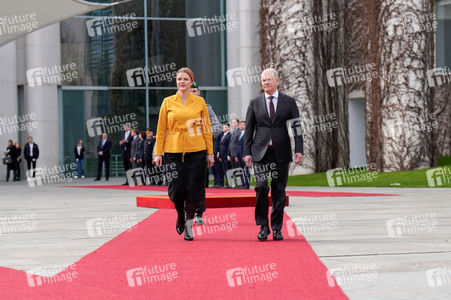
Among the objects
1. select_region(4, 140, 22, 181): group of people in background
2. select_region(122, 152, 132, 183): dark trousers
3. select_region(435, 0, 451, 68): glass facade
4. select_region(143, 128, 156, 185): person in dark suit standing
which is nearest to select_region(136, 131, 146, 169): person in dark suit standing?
select_region(143, 128, 156, 185): person in dark suit standing

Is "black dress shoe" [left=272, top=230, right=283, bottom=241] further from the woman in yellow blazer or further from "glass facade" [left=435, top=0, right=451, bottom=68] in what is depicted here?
"glass facade" [left=435, top=0, right=451, bottom=68]

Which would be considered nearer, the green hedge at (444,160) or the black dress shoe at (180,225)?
the black dress shoe at (180,225)

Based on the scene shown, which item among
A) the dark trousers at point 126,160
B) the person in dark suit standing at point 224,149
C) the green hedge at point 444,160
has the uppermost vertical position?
the person in dark suit standing at point 224,149

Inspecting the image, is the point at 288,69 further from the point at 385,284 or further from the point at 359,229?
the point at 385,284

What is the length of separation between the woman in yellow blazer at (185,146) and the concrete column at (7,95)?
78.4 ft

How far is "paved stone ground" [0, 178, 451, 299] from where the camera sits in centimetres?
503

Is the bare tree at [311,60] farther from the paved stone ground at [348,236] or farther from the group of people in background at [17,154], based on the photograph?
the paved stone ground at [348,236]

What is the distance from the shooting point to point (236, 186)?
19891 millimetres

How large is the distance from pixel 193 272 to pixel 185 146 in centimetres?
256

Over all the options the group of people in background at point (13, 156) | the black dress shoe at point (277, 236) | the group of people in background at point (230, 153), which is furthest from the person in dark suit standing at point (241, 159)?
the group of people in background at point (13, 156)

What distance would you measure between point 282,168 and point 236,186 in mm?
12189

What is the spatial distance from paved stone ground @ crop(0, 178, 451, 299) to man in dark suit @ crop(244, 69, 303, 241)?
0.53 meters

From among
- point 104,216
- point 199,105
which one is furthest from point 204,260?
point 104,216

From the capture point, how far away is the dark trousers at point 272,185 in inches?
304
